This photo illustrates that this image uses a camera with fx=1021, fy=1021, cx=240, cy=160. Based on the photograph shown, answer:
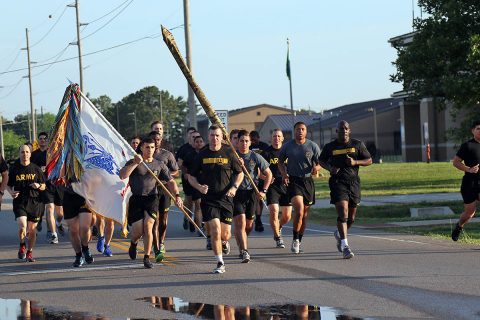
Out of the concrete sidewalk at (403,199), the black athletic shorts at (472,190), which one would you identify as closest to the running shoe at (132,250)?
the black athletic shorts at (472,190)

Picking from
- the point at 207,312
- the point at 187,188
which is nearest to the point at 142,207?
the point at 207,312

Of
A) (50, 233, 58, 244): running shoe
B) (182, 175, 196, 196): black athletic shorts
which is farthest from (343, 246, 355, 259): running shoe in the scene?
(50, 233, 58, 244): running shoe

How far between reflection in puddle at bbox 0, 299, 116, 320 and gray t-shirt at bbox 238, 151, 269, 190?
471cm

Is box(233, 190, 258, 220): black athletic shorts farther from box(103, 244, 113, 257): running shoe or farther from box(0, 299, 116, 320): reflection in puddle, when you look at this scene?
box(0, 299, 116, 320): reflection in puddle

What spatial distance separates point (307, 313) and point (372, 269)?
3.73 metres

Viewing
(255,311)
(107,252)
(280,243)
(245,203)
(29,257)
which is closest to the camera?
(255,311)

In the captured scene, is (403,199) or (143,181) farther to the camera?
(403,199)

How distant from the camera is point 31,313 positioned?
1059 cm

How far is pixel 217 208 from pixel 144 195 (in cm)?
136

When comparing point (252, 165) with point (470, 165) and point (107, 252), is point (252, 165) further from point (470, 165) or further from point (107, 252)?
point (470, 165)

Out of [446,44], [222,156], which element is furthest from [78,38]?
[222,156]

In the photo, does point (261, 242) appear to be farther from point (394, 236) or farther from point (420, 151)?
point (420, 151)

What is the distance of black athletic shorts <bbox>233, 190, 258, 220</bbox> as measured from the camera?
14625mm

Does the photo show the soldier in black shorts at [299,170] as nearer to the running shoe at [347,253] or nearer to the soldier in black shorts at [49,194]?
the running shoe at [347,253]
